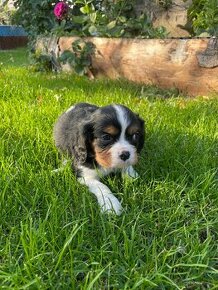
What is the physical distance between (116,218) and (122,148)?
0.59 meters

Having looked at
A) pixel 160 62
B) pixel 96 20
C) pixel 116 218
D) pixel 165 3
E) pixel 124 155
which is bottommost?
pixel 160 62

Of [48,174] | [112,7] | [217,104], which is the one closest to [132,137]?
[48,174]

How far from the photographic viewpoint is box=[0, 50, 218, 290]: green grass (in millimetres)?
1853

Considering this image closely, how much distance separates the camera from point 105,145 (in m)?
2.83

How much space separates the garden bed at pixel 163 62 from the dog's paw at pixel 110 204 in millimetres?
3186

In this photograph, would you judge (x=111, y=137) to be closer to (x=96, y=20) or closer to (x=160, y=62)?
(x=160, y=62)

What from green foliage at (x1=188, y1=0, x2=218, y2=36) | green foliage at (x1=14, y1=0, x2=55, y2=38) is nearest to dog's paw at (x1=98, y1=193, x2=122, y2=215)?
green foliage at (x1=188, y1=0, x2=218, y2=36)

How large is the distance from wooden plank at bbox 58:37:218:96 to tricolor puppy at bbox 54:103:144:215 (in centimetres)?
261

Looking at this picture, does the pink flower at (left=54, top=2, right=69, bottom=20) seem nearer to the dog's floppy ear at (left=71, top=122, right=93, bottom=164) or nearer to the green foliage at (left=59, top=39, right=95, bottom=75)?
the green foliage at (left=59, top=39, right=95, bottom=75)

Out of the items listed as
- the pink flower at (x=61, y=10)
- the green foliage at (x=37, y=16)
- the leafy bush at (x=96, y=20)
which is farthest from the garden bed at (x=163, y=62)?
the green foliage at (x=37, y=16)

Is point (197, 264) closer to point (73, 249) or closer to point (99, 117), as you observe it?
point (73, 249)

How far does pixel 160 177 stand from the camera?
295 centimetres

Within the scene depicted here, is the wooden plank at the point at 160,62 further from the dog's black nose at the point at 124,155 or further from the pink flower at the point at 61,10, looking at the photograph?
the dog's black nose at the point at 124,155

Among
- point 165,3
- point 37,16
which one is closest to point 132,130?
point 165,3
